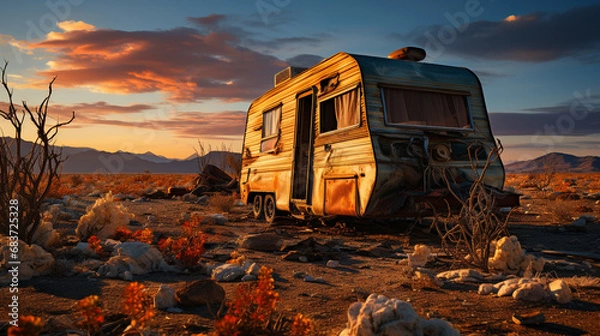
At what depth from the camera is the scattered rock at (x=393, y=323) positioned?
9.14 feet

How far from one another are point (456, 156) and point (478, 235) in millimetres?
2676

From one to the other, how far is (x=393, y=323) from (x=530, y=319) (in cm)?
137

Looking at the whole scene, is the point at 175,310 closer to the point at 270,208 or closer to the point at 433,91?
the point at 433,91

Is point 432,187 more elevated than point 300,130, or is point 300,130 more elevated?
point 300,130

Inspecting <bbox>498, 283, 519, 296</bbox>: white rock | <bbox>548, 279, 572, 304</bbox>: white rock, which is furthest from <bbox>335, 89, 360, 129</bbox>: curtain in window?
<bbox>548, 279, 572, 304</bbox>: white rock

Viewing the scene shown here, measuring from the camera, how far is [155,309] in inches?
157

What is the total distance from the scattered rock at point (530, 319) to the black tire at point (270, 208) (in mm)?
7619

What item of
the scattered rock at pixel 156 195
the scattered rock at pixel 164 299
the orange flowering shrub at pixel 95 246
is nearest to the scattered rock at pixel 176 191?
the scattered rock at pixel 156 195

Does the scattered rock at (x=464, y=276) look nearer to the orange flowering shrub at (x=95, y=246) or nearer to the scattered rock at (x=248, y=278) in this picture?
the scattered rock at (x=248, y=278)

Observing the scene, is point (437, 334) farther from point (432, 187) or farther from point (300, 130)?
point (300, 130)

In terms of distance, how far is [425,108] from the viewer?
8.17 m

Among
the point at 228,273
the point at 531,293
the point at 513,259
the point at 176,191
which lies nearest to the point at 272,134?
the point at 228,273

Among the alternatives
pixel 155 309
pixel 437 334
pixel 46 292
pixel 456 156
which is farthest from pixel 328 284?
pixel 456 156

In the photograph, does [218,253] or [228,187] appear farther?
[228,187]
